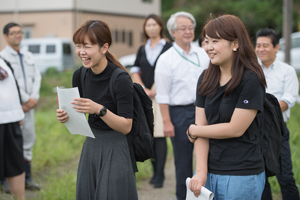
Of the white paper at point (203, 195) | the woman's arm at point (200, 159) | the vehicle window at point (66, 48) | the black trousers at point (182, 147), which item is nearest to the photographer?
the white paper at point (203, 195)

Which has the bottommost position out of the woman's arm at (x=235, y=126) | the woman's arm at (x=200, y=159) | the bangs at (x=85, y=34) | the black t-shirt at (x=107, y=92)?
the woman's arm at (x=200, y=159)

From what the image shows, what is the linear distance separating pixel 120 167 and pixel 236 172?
0.75m

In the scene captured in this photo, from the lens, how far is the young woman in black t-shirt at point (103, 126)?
8.05 feet

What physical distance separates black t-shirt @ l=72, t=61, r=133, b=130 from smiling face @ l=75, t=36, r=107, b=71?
0.10 m

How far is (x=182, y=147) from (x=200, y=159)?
158 cm

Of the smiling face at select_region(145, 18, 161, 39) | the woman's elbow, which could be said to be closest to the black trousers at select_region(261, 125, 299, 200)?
the woman's elbow

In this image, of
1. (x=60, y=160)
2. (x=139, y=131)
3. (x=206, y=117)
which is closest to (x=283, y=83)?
(x=206, y=117)

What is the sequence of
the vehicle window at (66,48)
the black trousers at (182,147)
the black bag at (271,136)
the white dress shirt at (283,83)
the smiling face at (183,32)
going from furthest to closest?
1. the vehicle window at (66,48)
2. the smiling face at (183,32)
3. the black trousers at (182,147)
4. the white dress shirt at (283,83)
5. the black bag at (271,136)

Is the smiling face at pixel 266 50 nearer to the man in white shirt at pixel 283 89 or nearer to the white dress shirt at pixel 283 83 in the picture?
the man in white shirt at pixel 283 89

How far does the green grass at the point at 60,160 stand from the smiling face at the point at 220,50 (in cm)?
264

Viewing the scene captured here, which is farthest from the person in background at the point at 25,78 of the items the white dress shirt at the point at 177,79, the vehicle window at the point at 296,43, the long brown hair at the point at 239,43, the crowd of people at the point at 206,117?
the vehicle window at the point at 296,43

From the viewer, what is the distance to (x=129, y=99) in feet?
8.08

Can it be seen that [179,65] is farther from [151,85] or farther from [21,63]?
[21,63]

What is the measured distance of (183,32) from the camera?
409 cm
